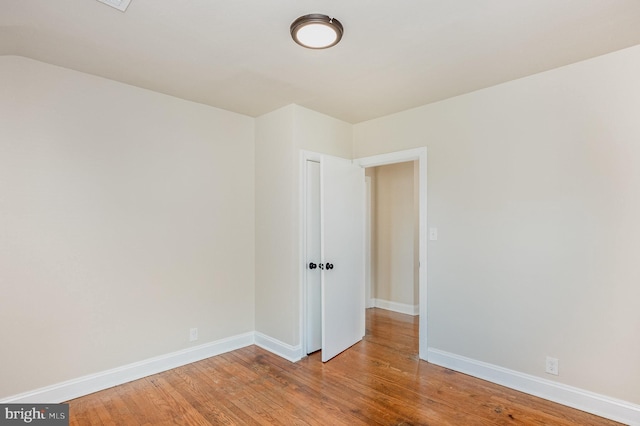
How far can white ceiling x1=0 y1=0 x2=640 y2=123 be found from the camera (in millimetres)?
1772

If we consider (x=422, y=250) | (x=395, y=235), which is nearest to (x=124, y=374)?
(x=422, y=250)

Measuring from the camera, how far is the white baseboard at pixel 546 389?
2.22 meters

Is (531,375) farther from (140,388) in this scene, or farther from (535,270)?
(140,388)

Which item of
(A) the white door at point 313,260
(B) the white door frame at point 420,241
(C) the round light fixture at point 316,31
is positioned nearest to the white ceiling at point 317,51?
(C) the round light fixture at point 316,31

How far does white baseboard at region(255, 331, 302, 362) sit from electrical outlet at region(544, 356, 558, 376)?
2.15m

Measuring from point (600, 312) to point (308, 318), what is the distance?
246 cm

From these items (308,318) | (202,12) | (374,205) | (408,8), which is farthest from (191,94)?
(374,205)

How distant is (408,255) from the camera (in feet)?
16.1

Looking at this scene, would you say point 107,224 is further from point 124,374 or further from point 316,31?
point 316,31

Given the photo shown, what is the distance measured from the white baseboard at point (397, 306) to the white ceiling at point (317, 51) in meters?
3.16

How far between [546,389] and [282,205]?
9.09 ft

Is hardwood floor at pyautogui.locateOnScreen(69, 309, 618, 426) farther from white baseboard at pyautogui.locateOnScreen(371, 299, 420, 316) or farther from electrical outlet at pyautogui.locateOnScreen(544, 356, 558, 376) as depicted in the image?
white baseboard at pyautogui.locateOnScreen(371, 299, 420, 316)

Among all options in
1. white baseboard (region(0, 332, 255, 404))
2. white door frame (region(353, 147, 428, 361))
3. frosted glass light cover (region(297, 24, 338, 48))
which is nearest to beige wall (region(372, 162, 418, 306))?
white door frame (region(353, 147, 428, 361))

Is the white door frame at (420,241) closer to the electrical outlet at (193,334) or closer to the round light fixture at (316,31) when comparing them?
the electrical outlet at (193,334)
